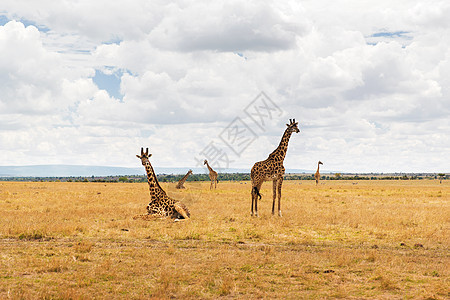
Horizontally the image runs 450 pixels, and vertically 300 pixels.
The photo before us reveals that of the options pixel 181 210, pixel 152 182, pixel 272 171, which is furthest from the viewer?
pixel 272 171

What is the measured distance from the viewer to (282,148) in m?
23.0

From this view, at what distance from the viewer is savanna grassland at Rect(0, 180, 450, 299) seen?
9.59 metres

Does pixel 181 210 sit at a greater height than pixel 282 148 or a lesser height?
lesser

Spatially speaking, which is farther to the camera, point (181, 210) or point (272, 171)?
point (272, 171)

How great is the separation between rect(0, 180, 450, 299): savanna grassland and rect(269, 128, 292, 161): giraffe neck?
3515mm

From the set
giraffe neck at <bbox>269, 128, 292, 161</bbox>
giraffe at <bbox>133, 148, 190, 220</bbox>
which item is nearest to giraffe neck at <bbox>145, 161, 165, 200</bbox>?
giraffe at <bbox>133, 148, 190, 220</bbox>

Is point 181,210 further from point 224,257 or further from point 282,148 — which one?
point 224,257

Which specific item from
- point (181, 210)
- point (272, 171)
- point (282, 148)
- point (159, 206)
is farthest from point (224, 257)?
point (282, 148)

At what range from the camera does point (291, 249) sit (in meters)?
14.3

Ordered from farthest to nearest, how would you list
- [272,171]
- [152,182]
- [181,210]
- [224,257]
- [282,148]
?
[282,148] < [272,171] < [152,182] < [181,210] < [224,257]

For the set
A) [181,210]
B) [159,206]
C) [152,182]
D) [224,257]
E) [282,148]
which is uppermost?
[282,148]

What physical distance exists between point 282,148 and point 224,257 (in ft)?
37.5

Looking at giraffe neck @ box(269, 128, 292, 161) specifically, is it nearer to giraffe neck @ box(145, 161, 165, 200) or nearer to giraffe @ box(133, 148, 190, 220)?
giraffe @ box(133, 148, 190, 220)

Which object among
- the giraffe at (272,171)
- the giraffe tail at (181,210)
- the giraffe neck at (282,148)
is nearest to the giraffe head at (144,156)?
the giraffe tail at (181,210)
